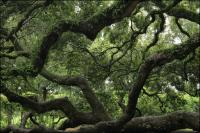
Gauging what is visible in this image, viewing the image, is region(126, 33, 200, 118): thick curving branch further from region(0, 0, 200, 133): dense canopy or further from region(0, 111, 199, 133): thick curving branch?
region(0, 111, 199, 133): thick curving branch

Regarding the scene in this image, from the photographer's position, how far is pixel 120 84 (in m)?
20.9

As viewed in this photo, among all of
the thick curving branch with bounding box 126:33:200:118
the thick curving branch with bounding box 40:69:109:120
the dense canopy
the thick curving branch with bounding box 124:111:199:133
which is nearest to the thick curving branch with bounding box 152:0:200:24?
the dense canopy

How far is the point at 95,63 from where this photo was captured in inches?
791

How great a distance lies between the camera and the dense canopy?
12344mm

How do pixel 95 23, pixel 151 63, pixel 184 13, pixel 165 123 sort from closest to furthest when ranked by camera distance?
pixel 151 63 → pixel 165 123 → pixel 95 23 → pixel 184 13

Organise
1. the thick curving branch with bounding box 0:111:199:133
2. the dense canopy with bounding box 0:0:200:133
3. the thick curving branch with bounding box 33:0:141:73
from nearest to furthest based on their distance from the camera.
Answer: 1. the thick curving branch with bounding box 0:111:199:133
2. the dense canopy with bounding box 0:0:200:133
3. the thick curving branch with bounding box 33:0:141:73

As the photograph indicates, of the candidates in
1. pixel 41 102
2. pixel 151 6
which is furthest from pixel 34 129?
pixel 151 6

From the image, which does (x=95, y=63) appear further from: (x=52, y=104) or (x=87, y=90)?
(x=52, y=104)

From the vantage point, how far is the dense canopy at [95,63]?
1234 centimetres

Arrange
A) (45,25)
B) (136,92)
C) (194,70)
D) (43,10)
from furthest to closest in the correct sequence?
1. (194,70)
2. (45,25)
3. (43,10)
4. (136,92)


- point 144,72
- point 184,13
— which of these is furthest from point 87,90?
point 184,13

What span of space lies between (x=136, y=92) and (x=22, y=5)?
673cm

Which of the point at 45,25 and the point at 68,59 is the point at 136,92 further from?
the point at 68,59

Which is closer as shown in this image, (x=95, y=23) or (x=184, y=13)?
(x=95, y=23)
